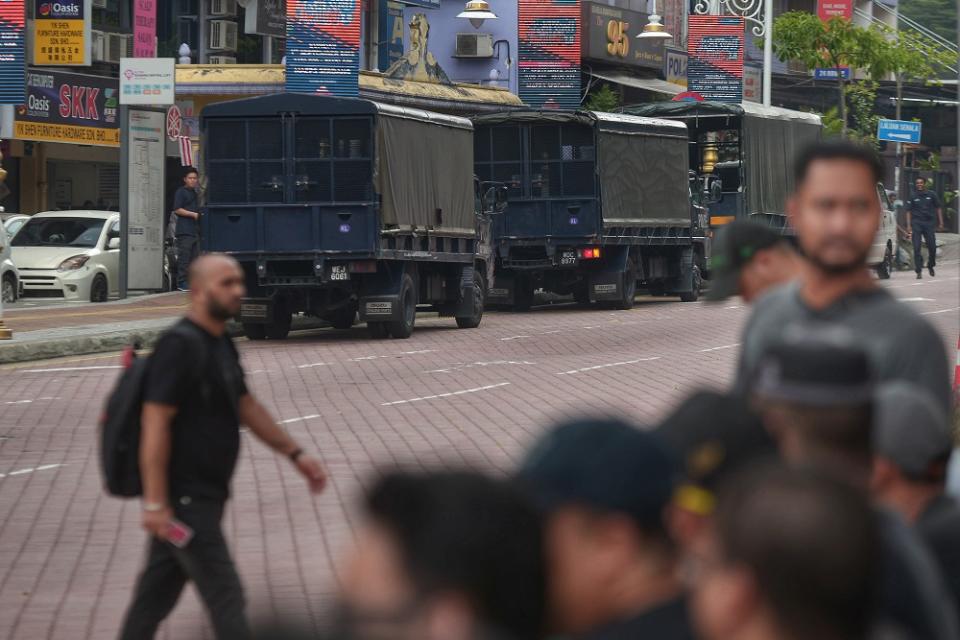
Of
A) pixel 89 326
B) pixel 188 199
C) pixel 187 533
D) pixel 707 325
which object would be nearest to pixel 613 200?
pixel 707 325

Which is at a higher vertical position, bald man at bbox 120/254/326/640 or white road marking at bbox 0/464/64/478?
bald man at bbox 120/254/326/640

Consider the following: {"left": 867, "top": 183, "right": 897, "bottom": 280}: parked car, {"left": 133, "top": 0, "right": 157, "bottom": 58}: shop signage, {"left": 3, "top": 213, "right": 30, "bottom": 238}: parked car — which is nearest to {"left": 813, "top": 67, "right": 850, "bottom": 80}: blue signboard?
{"left": 867, "top": 183, "right": 897, "bottom": 280}: parked car

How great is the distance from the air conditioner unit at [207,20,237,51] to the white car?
9155 mm

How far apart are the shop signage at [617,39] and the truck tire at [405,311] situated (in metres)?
23.0

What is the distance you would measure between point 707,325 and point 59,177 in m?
16.6

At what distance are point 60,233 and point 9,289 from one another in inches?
76.8

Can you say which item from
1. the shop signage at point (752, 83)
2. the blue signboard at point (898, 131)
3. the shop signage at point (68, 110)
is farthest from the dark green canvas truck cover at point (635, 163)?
the shop signage at point (752, 83)

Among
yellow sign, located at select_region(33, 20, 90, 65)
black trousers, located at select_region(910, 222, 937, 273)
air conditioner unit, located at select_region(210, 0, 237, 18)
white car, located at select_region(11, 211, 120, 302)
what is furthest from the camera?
air conditioner unit, located at select_region(210, 0, 237, 18)

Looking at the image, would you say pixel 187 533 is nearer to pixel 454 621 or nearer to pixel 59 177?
pixel 454 621

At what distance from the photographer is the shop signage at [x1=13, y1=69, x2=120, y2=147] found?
111 feet

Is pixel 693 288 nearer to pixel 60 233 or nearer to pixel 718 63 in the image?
pixel 60 233

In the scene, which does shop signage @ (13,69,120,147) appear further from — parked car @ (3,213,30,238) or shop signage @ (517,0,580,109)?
shop signage @ (517,0,580,109)

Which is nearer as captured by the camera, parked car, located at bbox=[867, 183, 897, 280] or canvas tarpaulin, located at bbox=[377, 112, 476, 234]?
canvas tarpaulin, located at bbox=[377, 112, 476, 234]

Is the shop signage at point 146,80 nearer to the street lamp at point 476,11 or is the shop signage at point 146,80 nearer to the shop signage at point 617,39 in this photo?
the street lamp at point 476,11
